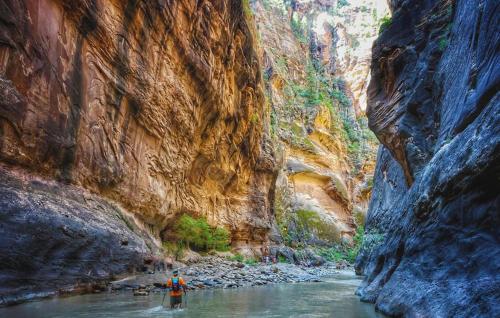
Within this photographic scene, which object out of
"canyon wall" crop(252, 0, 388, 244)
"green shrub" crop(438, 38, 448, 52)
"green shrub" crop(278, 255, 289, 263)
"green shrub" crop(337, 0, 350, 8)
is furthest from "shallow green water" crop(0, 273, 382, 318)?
"green shrub" crop(337, 0, 350, 8)

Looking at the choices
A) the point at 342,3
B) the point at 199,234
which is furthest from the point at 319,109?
the point at 342,3

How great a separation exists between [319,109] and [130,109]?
4744cm

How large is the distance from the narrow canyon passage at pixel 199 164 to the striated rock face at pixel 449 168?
5 cm

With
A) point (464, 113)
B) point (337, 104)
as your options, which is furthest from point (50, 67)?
point (337, 104)

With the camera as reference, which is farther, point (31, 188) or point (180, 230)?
point (180, 230)

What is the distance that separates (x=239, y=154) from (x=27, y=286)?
24.9 metres

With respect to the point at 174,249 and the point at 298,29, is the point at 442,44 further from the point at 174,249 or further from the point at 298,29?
the point at 298,29

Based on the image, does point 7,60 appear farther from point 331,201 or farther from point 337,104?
point 337,104

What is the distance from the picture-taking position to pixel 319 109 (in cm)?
6175

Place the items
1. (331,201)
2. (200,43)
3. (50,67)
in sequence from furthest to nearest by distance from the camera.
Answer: (331,201)
(200,43)
(50,67)

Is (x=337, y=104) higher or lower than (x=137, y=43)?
higher

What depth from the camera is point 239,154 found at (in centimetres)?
3369

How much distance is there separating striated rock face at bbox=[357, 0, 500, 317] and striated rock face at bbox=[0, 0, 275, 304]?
1046cm

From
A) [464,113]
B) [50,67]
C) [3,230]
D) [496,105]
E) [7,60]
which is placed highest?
[50,67]
